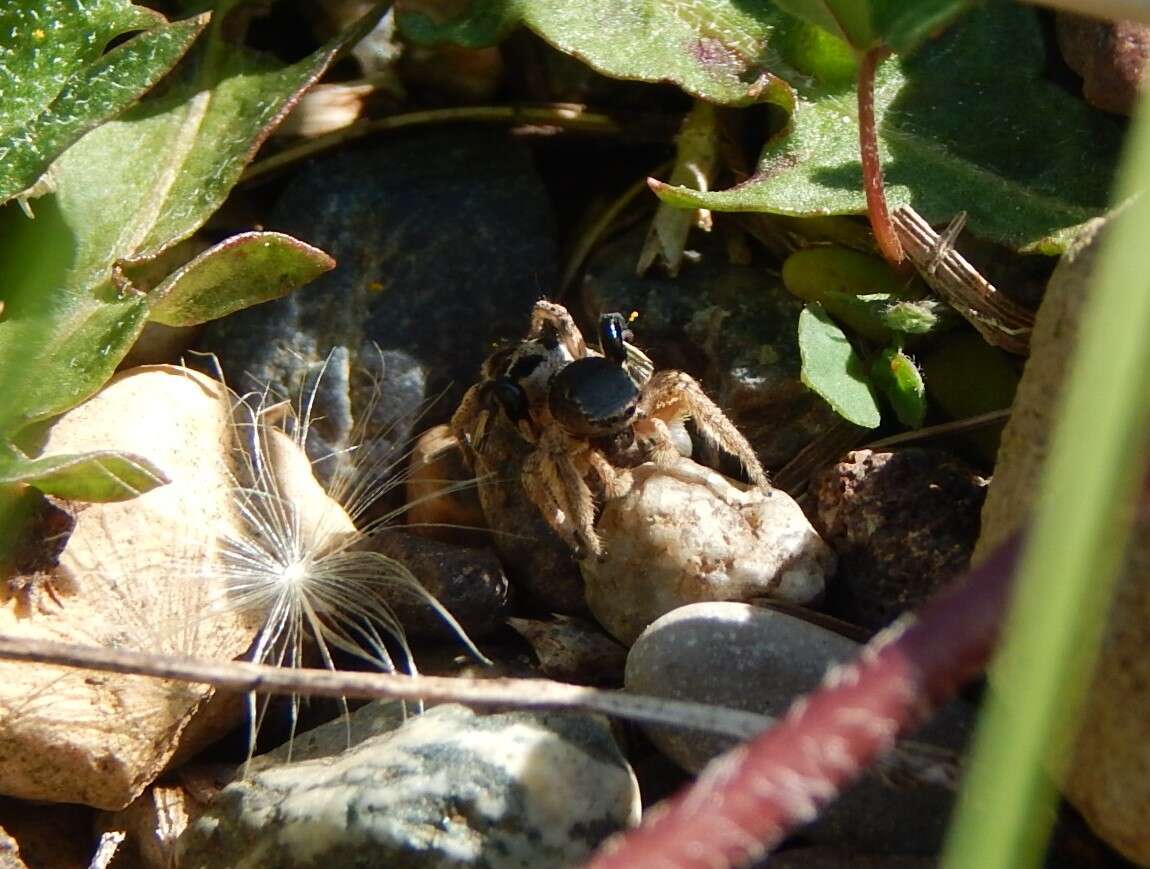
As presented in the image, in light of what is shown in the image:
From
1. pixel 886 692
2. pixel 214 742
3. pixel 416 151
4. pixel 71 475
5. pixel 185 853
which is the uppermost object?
pixel 886 692

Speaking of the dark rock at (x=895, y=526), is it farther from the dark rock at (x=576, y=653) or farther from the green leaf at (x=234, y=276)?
the green leaf at (x=234, y=276)

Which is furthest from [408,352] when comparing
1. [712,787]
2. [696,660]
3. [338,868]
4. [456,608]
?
[712,787]

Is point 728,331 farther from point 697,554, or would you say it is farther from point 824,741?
point 824,741

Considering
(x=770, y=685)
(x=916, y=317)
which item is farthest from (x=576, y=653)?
(x=916, y=317)

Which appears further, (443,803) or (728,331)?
(728,331)

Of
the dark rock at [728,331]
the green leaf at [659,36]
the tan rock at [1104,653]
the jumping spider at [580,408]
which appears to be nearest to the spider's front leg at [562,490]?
the jumping spider at [580,408]

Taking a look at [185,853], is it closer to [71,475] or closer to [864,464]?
[71,475]
